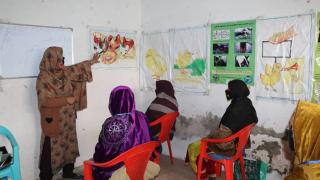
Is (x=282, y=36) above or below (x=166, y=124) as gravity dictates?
above

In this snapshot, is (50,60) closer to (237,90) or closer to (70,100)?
(70,100)

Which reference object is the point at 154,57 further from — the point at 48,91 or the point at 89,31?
the point at 48,91

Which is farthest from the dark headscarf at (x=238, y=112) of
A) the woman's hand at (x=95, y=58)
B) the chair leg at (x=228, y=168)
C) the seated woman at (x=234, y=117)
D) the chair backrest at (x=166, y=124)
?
the woman's hand at (x=95, y=58)

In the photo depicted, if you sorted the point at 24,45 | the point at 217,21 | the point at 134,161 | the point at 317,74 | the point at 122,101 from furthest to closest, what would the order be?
the point at 217,21 < the point at 24,45 < the point at 317,74 < the point at 122,101 < the point at 134,161

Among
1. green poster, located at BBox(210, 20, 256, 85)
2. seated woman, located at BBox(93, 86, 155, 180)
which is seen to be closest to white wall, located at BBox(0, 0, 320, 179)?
green poster, located at BBox(210, 20, 256, 85)

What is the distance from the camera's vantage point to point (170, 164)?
12.1ft

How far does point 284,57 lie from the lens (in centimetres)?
286

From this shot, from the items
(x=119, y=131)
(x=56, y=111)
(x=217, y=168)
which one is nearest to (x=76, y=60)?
(x=56, y=111)

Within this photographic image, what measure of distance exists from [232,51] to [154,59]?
124 centimetres

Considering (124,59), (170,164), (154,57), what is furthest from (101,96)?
(170,164)

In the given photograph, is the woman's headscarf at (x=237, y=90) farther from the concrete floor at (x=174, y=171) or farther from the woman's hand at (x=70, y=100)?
the woman's hand at (x=70, y=100)

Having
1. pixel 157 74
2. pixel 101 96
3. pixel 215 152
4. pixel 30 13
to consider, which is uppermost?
pixel 30 13

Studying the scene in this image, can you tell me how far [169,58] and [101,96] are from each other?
3.39ft

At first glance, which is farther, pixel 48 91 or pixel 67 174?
pixel 67 174
